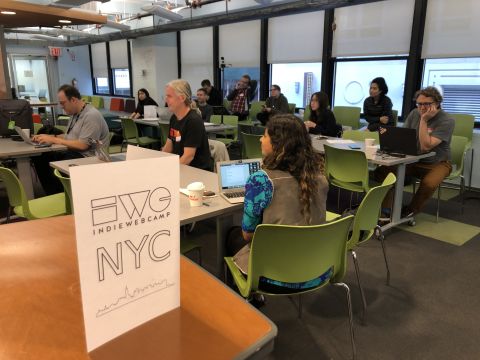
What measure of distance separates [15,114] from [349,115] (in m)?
4.59

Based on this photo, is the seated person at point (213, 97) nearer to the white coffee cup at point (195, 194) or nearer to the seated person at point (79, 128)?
the seated person at point (79, 128)

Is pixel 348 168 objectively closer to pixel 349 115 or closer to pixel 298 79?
pixel 349 115

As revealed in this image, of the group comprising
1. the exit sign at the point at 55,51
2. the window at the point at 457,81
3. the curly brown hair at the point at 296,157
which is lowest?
the curly brown hair at the point at 296,157

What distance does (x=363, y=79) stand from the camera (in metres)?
6.16

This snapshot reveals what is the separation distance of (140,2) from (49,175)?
6.48 meters

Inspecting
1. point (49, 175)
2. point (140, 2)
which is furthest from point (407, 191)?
point (140, 2)

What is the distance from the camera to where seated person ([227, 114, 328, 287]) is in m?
1.70

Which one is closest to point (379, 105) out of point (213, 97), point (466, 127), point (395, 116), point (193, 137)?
point (395, 116)

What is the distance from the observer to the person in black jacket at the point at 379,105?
5086mm

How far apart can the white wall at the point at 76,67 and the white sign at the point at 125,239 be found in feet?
47.3

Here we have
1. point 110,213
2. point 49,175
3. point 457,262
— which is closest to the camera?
point 110,213

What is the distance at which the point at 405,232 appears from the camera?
3562 mm

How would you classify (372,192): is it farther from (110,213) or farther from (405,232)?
(405,232)

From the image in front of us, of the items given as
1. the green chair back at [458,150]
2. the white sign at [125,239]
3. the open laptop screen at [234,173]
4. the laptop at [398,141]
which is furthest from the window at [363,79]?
the white sign at [125,239]
